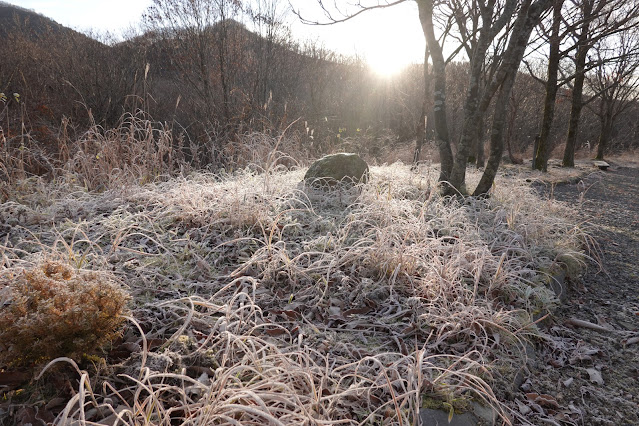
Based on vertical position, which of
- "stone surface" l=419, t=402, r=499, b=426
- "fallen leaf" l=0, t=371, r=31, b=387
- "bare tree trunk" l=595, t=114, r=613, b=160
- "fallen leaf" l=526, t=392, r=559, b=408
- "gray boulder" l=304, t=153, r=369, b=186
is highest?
"bare tree trunk" l=595, t=114, r=613, b=160

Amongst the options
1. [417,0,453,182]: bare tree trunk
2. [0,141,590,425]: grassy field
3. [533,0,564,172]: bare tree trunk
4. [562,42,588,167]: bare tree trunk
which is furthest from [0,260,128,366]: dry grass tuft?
[562,42,588,167]: bare tree trunk

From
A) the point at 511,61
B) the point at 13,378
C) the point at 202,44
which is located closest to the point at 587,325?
the point at 511,61

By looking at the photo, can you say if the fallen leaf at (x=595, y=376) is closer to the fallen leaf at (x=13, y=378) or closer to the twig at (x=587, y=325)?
the twig at (x=587, y=325)

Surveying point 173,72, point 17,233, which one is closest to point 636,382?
point 17,233

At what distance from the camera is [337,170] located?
166 inches

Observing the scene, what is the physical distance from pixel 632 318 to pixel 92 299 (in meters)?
3.32

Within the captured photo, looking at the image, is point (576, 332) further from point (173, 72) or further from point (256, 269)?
point (173, 72)

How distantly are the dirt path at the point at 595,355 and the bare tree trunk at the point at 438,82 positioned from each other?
75.2 inches

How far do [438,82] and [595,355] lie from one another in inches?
131

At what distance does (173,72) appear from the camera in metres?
9.48

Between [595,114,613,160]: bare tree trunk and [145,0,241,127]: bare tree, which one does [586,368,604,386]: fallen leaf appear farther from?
[595,114,613,160]: bare tree trunk

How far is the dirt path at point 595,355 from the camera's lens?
1.73m

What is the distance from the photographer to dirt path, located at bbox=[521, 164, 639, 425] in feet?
5.66

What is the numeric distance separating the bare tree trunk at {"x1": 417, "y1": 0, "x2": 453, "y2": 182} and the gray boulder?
3.53ft
